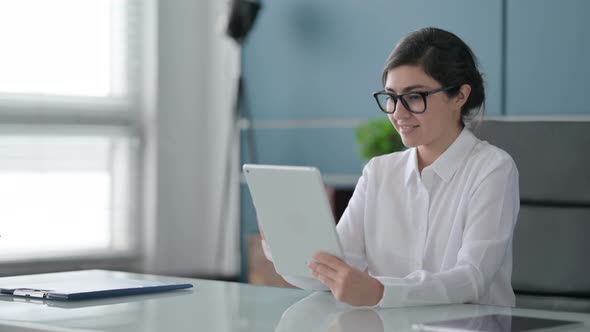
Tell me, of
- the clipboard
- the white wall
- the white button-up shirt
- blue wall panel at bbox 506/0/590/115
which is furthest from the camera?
the white wall

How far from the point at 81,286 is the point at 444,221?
2.67ft

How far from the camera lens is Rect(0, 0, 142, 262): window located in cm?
466

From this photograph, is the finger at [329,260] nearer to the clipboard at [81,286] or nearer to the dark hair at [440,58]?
the clipboard at [81,286]

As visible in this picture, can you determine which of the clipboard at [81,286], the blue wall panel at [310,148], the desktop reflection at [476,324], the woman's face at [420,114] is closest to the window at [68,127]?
the blue wall panel at [310,148]

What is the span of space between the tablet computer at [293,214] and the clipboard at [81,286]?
0.95ft

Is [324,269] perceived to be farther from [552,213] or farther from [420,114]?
[552,213]

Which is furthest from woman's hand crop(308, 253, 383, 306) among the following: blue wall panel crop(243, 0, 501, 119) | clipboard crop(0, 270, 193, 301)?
blue wall panel crop(243, 0, 501, 119)

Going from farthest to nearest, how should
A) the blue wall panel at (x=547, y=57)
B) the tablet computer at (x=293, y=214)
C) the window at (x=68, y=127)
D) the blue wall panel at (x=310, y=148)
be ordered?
the blue wall panel at (x=310, y=148)
the window at (x=68, y=127)
the blue wall panel at (x=547, y=57)
the tablet computer at (x=293, y=214)

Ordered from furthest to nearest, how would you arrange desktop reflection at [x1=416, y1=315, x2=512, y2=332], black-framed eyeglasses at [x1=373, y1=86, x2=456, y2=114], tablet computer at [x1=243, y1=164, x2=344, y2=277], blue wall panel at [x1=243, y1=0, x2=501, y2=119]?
blue wall panel at [x1=243, y1=0, x2=501, y2=119] → black-framed eyeglasses at [x1=373, y1=86, x2=456, y2=114] → tablet computer at [x1=243, y1=164, x2=344, y2=277] → desktop reflection at [x1=416, y1=315, x2=512, y2=332]

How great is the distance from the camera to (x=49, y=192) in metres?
4.81

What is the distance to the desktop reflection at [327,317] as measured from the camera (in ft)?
5.10

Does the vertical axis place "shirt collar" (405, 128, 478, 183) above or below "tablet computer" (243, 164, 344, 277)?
above

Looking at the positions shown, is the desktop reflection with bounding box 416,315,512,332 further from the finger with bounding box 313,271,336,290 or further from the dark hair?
the dark hair

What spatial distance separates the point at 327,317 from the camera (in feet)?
5.49
